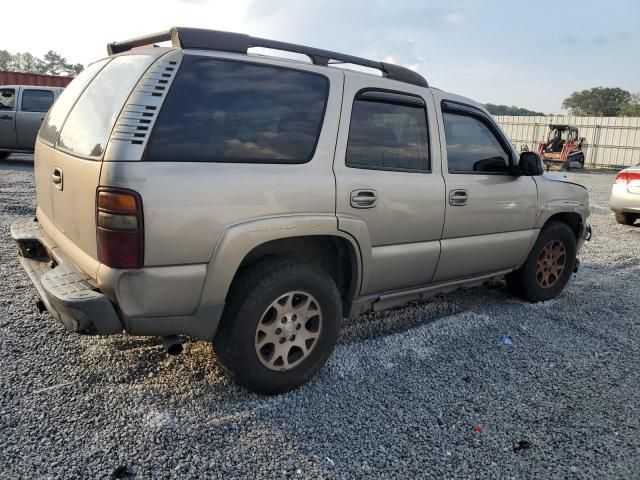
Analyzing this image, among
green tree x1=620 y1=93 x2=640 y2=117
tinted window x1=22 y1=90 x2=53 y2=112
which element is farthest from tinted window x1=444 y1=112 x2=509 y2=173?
green tree x1=620 y1=93 x2=640 y2=117

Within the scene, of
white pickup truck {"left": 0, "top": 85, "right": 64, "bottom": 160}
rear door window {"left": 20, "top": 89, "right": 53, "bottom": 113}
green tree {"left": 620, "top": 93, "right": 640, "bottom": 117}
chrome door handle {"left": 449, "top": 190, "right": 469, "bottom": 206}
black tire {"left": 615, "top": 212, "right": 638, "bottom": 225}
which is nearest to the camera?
chrome door handle {"left": 449, "top": 190, "right": 469, "bottom": 206}

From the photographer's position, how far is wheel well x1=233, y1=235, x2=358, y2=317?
122 inches

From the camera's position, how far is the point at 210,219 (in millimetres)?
2662

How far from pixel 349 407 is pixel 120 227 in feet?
5.32

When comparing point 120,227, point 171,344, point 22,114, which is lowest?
point 171,344

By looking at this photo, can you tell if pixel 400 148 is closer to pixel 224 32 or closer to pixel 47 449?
pixel 224 32

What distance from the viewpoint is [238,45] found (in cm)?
295

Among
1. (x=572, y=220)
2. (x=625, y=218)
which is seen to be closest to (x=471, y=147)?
(x=572, y=220)

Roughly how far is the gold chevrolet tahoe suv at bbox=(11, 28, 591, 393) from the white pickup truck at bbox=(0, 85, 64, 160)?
10.8 m

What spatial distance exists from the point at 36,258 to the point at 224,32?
77.0 inches

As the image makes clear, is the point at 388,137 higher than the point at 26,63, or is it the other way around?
the point at 26,63

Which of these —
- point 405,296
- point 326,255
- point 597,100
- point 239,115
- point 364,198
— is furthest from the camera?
point 597,100

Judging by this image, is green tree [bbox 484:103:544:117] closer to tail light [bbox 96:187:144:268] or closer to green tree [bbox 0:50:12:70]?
tail light [bbox 96:187:144:268]

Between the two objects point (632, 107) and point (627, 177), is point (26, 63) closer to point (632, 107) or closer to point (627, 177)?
point (632, 107)
